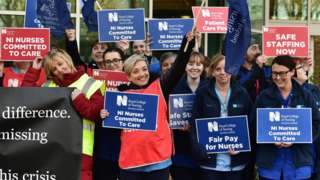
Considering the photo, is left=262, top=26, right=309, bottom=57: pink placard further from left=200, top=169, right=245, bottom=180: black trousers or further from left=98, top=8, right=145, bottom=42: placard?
left=200, top=169, right=245, bottom=180: black trousers

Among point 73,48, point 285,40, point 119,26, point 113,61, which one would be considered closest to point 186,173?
point 113,61

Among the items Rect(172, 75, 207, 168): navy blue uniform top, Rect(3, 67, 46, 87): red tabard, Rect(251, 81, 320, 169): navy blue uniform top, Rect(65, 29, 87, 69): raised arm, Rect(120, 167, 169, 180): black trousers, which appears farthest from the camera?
Rect(3, 67, 46, 87): red tabard

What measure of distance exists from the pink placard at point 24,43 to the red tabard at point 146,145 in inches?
80.0

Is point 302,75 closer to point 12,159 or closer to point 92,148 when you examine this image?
point 92,148

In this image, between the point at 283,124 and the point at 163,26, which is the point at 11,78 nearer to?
the point at 163,26

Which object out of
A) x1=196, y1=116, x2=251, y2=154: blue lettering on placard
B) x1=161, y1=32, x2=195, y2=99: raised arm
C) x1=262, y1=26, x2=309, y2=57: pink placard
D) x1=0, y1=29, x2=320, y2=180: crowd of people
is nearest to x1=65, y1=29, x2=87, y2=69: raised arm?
x1=0, y1=29, x2=320, y2=180: crowd of people

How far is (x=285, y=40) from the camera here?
318 inches

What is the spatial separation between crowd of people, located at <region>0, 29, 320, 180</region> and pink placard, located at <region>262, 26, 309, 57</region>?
1.50m

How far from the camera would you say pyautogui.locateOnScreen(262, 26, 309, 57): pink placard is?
7.99 metres

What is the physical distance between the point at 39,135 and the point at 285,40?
3861 millimetres

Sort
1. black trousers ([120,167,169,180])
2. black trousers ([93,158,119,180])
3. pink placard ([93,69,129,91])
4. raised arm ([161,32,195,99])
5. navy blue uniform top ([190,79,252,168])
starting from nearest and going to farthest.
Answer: black trousers ([120,167,169,180])
raised arm ([161,32,195,99])
navy blue uniform top ([190,79,252,168])
black trousers ([93,158,119,180])
pink placard ([93,69,129,91])

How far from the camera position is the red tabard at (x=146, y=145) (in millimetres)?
5645

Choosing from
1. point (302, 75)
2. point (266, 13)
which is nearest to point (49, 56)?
point (302, 75)

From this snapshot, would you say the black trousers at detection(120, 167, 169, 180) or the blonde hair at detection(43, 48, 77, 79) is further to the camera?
the black trousers at detection(120, 167, 169, 180)
